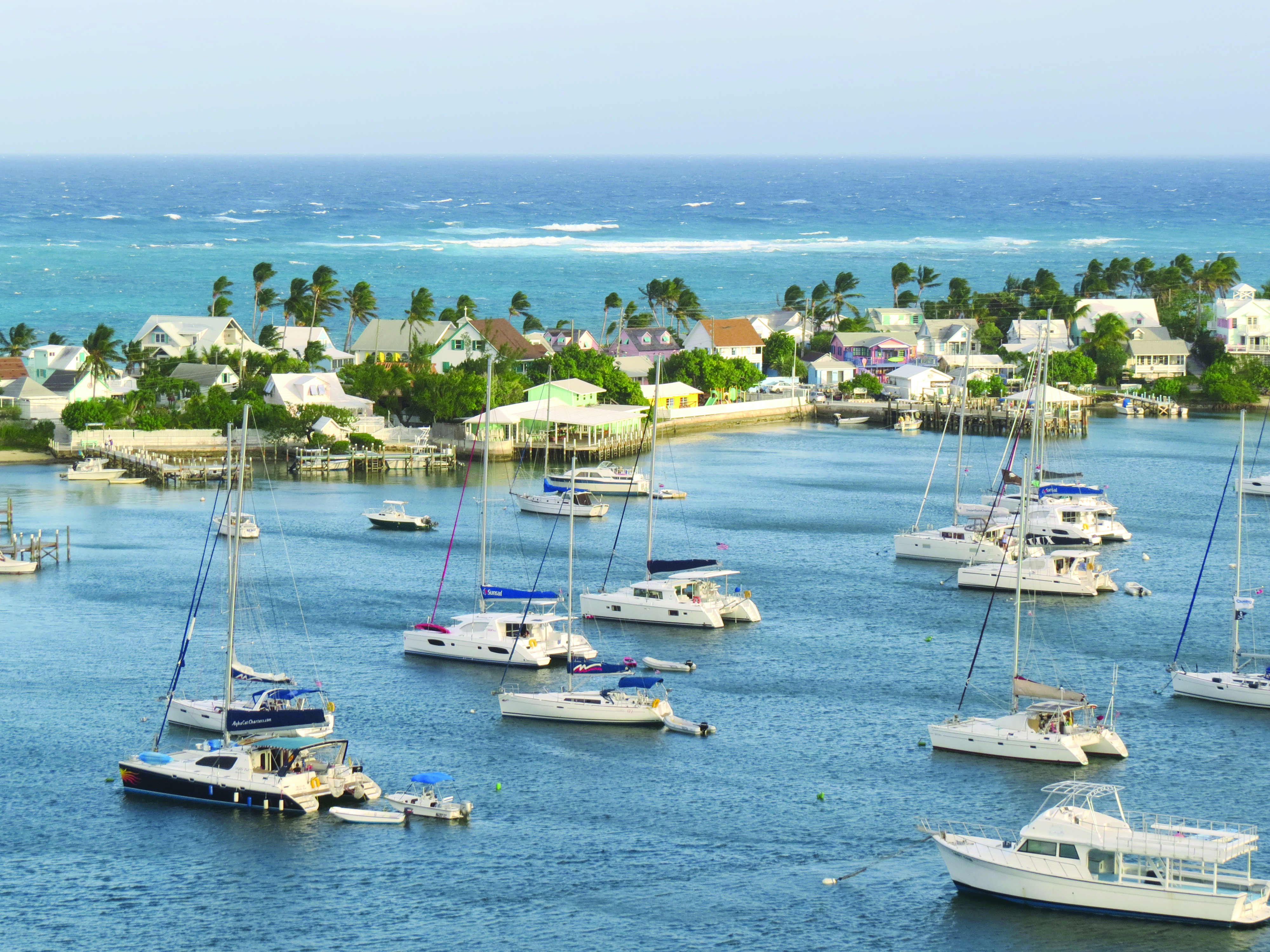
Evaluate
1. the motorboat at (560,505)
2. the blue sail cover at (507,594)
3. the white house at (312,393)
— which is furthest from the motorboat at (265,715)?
the white house at (312,393)

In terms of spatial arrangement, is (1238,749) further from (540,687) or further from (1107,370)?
(1107,370)

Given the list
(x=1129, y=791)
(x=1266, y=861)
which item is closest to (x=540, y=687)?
(x=1129, y=791)

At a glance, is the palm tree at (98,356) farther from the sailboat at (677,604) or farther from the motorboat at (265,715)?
the motorboat at (265,715)

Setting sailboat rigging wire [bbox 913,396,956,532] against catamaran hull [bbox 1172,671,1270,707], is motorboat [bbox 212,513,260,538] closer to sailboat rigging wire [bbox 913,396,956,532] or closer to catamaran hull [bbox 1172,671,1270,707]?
sailboat rigging wire [bbox 913,396,956,532]

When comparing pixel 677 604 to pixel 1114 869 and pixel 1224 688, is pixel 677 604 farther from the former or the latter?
pixel 1114 869

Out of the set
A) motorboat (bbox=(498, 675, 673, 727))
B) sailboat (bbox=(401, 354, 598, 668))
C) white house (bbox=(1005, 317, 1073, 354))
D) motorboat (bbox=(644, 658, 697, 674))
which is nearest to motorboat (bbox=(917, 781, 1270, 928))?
motorboat (bbox=(498, 675, 673, 727))

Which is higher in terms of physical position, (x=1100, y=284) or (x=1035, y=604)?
(x=1100, y=284)
